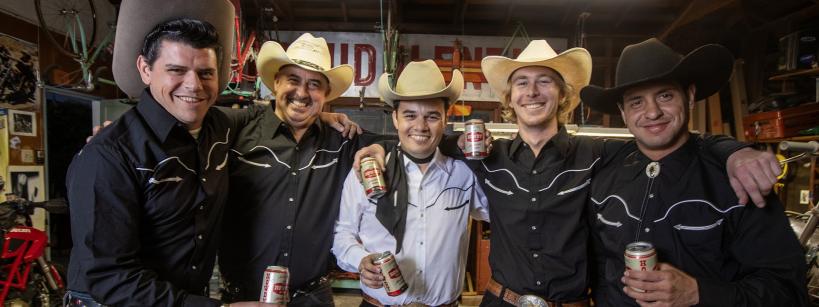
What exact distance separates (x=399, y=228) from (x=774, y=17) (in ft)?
20.0

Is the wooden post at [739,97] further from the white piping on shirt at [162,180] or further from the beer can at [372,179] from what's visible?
the white piping on shirt at [162,180]

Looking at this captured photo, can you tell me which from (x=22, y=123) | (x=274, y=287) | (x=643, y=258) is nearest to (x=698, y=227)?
(x=643, y=258)

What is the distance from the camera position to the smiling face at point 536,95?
203 cm

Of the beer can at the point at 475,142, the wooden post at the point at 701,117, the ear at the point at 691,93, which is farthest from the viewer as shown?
the wooden post at the point at 701,117

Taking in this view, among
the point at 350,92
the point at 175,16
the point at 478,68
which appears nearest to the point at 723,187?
the point at 175,16

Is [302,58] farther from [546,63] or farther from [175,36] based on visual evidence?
[546,63]

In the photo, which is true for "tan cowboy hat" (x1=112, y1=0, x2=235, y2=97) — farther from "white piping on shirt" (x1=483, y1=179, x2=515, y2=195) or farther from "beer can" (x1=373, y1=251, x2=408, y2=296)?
"white piping on shirt" (x1=483, y1=179, x2=515, y2=195)

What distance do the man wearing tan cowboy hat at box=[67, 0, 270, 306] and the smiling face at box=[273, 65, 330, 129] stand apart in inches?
16.7

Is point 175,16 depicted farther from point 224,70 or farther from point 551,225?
point 551,225

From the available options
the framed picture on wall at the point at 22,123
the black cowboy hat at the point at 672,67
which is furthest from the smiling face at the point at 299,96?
the framed picture on wall at the point at 22,123

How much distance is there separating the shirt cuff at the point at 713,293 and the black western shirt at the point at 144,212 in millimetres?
1584

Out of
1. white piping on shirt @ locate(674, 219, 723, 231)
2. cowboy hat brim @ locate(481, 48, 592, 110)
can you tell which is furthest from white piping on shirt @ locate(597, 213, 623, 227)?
cowboy hat brim @ locate(481, 48, 592, 110)

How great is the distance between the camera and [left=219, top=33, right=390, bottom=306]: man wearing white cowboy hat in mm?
2111

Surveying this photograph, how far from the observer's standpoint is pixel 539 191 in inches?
76.5
